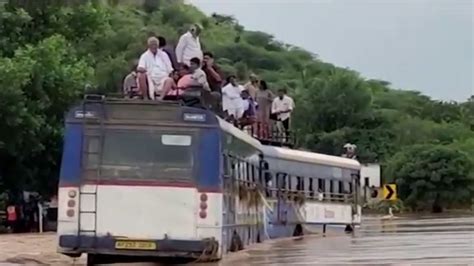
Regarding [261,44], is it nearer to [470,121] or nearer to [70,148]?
[470,121]

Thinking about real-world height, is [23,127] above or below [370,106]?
below

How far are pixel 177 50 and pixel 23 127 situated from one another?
13597 millimetres

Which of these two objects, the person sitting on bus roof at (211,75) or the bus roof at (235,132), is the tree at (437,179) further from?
the person sitting on bus roof at (211,75)

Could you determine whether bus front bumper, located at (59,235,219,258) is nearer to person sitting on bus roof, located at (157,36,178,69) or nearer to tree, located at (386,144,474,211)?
person sitting on bus roof, located at (157,36,178,69)

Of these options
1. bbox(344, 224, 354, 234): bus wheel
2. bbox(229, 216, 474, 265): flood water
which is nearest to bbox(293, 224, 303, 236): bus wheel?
bbox(344, 224, 354, 234): bus wheel

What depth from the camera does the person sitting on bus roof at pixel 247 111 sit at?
83.3 ft

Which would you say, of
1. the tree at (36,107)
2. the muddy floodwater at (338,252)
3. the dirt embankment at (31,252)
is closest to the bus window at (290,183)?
the muddy floodwater at (338,252)

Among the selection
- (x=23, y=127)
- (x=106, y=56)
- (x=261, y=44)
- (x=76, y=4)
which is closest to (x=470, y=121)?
(x=261, y=44)

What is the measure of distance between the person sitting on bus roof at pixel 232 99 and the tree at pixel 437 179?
4511cm

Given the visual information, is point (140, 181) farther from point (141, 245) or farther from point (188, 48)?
point (188, 48)

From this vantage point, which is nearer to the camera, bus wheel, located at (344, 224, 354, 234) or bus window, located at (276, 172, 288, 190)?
bus window, located at (276, 172, 288, 190)

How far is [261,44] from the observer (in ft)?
449

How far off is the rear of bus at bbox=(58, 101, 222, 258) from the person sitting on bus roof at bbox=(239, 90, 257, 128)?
7212 mm

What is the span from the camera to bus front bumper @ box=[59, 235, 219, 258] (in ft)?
58.0
